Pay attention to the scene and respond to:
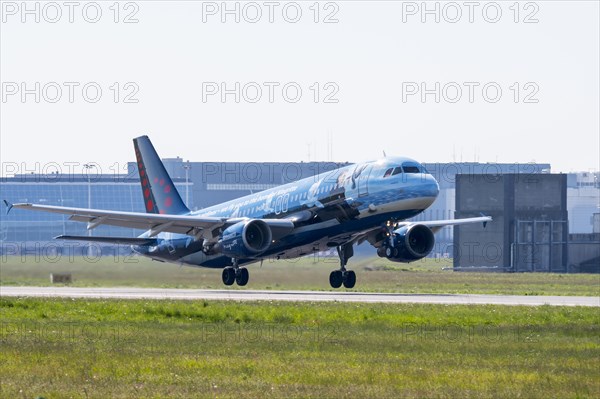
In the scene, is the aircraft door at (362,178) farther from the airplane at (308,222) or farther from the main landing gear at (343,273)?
the main landing gear at (343,273)

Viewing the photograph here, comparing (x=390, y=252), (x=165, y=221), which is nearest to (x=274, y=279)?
(x=390, y=252)

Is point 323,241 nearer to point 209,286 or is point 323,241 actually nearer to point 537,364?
point 209,286

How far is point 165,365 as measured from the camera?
72.4 feet

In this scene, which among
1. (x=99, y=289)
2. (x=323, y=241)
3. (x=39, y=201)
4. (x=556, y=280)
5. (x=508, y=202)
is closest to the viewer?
(x=323, y=241)

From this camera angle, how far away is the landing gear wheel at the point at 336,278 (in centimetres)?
5016

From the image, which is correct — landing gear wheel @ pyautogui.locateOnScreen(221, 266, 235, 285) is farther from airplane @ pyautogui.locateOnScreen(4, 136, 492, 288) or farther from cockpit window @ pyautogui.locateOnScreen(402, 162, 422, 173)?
cockpit window @ pyautogui.locateOnScreen(402, 162, 422, 173)

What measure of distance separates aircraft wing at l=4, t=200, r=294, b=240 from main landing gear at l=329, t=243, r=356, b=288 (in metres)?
2.74

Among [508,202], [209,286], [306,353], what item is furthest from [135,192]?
[306,353]

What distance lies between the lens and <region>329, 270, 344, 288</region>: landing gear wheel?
5016 centimetres

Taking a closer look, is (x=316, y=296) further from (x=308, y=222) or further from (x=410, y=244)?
(x=410, y=244)

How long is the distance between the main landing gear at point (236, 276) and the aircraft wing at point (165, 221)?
1.83 m

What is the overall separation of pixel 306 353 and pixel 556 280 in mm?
47921

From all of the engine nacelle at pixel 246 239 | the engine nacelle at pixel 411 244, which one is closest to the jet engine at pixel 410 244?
the engine nacelle at pixel 411 244

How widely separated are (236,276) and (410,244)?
8.63m
